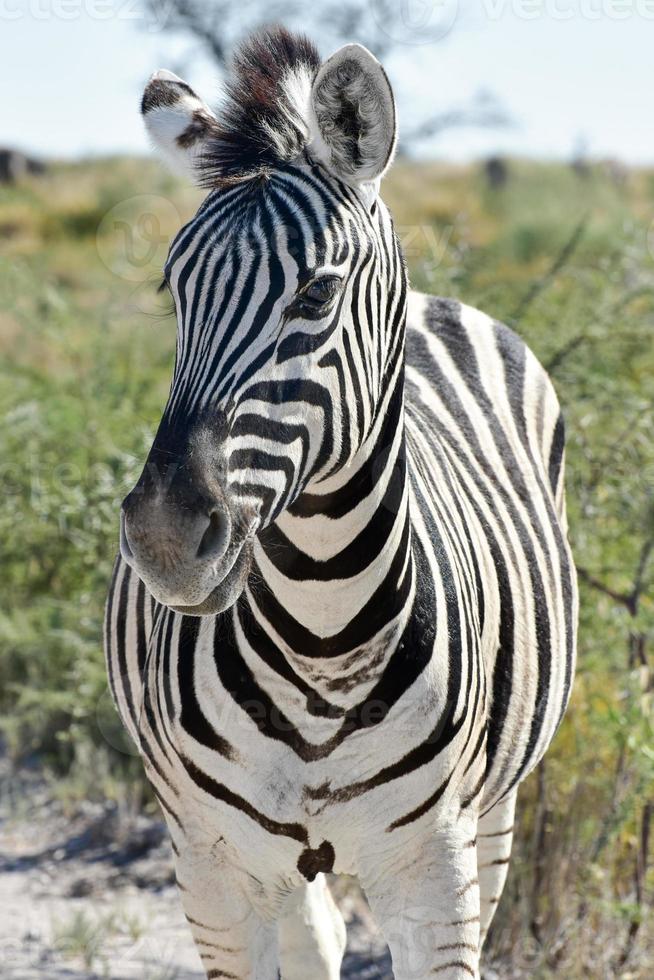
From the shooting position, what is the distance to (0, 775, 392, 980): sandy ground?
4305 mm

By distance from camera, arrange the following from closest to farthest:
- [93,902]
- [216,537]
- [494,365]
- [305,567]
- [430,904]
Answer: [216,537] < [305,567] < [430,904] < [494,365] < [93,902]

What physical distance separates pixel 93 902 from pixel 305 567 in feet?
10.5

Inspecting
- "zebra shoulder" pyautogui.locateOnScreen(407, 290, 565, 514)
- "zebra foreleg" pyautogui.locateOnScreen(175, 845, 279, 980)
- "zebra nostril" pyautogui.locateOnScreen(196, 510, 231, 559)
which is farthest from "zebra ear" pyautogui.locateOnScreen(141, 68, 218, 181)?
"zebra foreleg" pyautogui.locateOnScreen(175, 845, 279, 980)

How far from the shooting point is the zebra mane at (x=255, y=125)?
2.18 m

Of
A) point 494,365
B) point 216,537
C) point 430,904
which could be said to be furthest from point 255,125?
point 494,365

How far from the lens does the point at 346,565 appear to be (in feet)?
7.57

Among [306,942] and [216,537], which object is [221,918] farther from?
[216,537]

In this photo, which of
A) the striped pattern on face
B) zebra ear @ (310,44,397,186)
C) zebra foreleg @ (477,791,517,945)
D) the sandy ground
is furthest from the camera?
the sandy ground

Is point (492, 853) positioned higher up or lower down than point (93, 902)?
higher up

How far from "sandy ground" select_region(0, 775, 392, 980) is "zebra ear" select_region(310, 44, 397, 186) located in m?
3.15

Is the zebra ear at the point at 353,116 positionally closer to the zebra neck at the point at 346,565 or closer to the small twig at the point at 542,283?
the zebra neck at the point at 346,565

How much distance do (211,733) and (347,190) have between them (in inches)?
46.1

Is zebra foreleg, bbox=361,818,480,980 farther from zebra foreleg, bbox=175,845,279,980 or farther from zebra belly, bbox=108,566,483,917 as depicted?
zebra foreleg, bbox=175,845,279,980

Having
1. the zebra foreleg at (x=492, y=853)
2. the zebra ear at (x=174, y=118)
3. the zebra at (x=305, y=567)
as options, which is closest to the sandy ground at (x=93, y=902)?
the zebra foreleg at (x=492, y=853)
